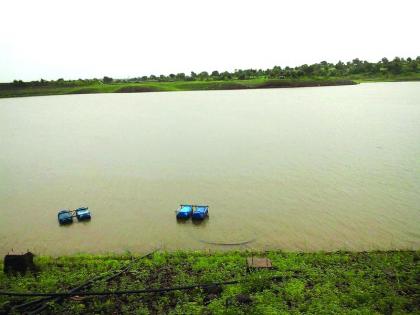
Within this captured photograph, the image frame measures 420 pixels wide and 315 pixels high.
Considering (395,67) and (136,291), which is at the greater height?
(395,67)

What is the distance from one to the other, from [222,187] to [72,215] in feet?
36.5

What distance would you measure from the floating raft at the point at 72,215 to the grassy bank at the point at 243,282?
20.4ft

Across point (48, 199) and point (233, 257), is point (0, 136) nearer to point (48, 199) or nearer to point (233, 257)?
point (48, 199)

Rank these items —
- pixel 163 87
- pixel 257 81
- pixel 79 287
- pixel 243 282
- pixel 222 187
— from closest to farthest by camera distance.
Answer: pixel 79 287
pixel 243 282
pixel 222 187
pixel 257 81
pixel 163 87

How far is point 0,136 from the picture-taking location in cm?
6169

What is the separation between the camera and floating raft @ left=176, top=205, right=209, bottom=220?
22391 mm

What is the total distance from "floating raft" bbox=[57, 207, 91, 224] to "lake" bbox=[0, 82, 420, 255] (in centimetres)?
46

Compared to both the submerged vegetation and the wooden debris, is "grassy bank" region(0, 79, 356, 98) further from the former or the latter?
the wooden debris

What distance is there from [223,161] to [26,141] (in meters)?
34.9

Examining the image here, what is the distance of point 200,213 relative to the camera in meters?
22.3

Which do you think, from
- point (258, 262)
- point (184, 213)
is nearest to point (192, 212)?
point (184, 213)

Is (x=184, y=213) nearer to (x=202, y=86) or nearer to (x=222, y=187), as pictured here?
(x=222, y=187)

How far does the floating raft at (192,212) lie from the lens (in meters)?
22.4

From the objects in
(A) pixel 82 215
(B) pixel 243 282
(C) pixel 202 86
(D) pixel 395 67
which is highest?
(D) pixel 395 67
